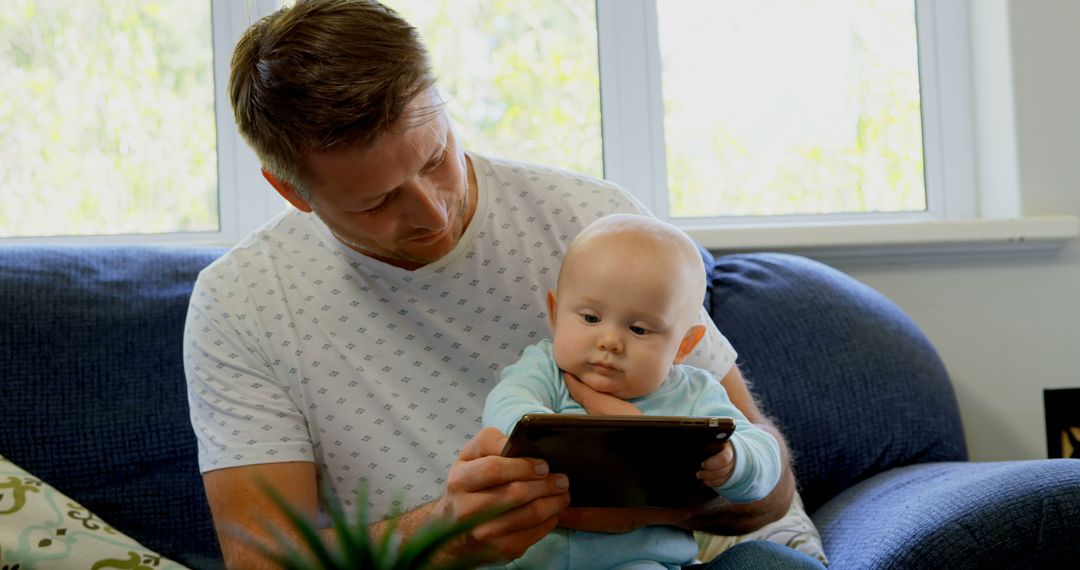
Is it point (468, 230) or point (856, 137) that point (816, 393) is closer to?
point (468, 230)

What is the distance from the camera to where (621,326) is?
129 centimetres

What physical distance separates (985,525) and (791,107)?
1.43 meters

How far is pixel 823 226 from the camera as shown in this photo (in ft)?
7.82

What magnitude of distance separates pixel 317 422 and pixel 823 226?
1313mm

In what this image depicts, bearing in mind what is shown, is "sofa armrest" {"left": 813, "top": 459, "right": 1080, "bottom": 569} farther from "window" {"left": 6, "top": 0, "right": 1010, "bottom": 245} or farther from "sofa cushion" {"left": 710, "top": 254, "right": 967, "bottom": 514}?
"window" {"left": 6, "top": 0, "right": 1010, "bottom": 245}

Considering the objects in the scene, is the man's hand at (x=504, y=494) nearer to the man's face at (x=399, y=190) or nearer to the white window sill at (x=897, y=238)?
the man's face at (x=399, y=190)

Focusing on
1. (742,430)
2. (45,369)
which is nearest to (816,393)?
(742,430)

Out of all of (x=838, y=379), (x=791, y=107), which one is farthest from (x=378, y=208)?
(x=791, y=107)

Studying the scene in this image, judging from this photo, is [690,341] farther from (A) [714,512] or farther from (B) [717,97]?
(B) [717,97]

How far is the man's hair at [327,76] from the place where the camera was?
1314 mm

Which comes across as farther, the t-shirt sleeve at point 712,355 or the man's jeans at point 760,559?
the t-shirt sleeve at point 712,355

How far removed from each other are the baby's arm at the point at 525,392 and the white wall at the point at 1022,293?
1.30 metres

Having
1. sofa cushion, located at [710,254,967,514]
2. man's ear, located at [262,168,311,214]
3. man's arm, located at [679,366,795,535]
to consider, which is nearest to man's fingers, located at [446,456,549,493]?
man's arm, located at [679,366,795,535]

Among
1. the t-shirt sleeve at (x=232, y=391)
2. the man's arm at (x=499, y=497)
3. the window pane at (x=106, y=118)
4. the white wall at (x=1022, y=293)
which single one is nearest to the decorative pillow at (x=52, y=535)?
the t-shirt sleeve at (x=232, y=391)
